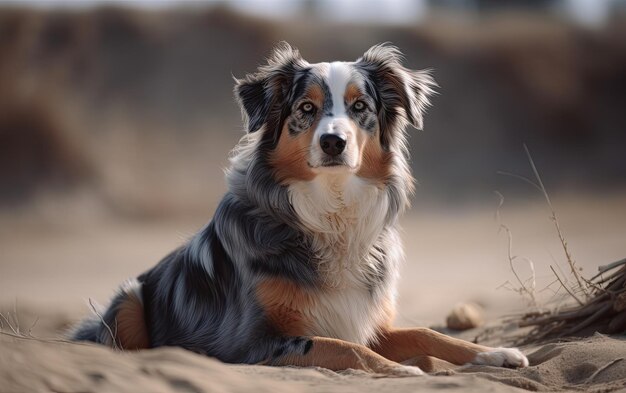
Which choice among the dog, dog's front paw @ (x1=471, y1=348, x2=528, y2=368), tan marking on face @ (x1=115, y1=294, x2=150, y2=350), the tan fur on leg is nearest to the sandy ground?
dog's front paw @ (x1=471, y1=348, x2=528, y2=368)

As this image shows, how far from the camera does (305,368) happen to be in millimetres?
5215

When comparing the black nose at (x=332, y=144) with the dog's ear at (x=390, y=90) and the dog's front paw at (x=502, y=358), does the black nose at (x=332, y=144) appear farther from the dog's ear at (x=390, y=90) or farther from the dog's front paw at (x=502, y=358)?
the dog's front paw at (x=502, y=358)

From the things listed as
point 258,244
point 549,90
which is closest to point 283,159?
point 258,244

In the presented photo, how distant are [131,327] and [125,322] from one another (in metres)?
0.05

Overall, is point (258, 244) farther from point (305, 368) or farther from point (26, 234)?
point (26, 234)

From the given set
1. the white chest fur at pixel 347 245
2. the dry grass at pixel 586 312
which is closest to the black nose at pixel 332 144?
the white chest fur at pixel 347 245

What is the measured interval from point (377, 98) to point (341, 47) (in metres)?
21.2

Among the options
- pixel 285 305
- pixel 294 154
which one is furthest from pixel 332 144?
pixel 285 305

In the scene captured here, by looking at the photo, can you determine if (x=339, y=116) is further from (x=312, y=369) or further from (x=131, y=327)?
(x=131, y=327)

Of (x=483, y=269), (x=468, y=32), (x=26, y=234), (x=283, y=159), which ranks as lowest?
(x=26, y=234)

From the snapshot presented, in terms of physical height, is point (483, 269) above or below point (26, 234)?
above

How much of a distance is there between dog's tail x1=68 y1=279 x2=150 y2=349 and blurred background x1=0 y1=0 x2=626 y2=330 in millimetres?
11093

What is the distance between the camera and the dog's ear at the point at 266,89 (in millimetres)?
6422

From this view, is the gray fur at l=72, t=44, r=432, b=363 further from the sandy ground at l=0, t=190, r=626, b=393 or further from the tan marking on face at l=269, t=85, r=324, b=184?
the sandy ground at l=0, t=190, r=626, b=393
